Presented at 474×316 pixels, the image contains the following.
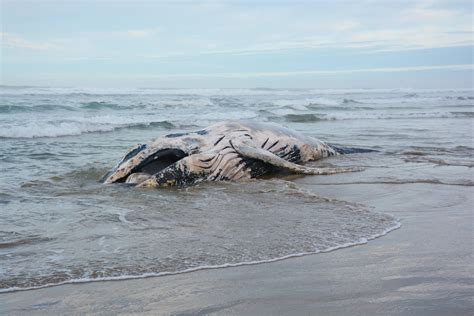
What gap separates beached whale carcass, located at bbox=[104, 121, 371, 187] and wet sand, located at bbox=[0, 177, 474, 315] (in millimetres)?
3498

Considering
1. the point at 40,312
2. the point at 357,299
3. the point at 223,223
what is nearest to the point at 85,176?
the point at 223,223

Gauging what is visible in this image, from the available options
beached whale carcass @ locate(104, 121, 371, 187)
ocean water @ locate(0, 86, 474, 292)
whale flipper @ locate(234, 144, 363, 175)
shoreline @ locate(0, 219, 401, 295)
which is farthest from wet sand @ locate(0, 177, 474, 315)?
beached whale carcass @ locate(104, 121, 371, 187)

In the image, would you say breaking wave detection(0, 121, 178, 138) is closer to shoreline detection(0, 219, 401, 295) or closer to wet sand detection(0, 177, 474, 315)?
shoreline detection(0, 219, 401, 295)

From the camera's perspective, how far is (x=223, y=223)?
5438mm

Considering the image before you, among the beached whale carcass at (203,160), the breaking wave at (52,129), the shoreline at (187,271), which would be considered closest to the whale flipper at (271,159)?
the beached whale carcass at (203,160)

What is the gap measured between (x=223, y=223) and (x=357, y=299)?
7.22 ft

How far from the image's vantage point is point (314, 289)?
3668 millimetres

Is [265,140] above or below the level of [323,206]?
above

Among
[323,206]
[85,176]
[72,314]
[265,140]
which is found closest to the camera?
[72,314]

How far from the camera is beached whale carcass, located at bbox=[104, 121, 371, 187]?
7809 millimetres

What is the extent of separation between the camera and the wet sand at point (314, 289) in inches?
131

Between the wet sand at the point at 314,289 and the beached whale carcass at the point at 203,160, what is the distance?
11.5 ft

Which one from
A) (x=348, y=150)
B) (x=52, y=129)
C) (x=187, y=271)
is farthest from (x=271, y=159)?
(x=52, y=129)

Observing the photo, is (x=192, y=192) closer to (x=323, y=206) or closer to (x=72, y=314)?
(x=323, y=206)
